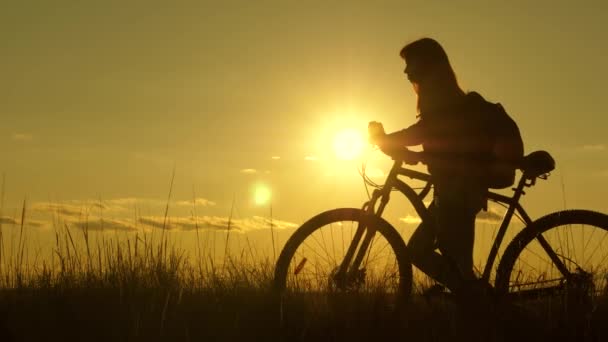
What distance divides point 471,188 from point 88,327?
10.1ft

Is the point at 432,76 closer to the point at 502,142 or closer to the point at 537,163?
the point at 502,142

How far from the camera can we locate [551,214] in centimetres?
516

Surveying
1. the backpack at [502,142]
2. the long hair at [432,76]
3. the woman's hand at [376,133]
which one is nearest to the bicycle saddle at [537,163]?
the backpack at [502,142]

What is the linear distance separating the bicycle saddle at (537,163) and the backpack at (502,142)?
5 cm

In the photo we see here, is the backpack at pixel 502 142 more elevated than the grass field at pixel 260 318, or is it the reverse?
the backpack at pixel 502 142

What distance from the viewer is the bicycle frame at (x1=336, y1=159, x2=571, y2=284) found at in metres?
5.14

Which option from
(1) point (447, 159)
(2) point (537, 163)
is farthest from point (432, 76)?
(2) point (537, 163)

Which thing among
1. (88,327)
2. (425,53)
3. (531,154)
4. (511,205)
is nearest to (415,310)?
(511,205)

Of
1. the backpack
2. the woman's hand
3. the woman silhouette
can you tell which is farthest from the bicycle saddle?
the woman's hand

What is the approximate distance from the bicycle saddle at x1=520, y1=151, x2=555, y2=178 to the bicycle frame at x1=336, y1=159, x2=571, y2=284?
0.35ft

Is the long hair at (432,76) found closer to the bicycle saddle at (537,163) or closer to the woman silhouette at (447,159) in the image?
the woman silhouette at (447,159)

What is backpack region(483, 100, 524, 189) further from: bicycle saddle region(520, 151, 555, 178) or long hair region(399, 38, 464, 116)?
long hair region(399, 38, 464, 116)

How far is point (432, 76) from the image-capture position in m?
5.29

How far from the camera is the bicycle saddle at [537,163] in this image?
5062 millimetres
